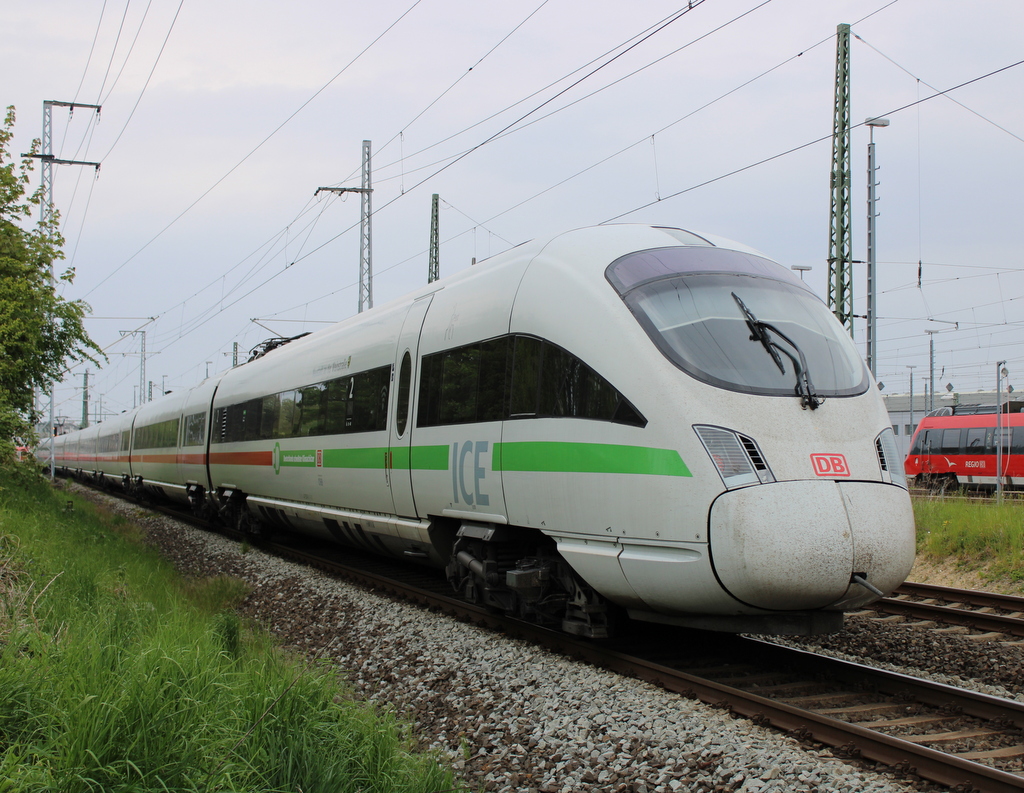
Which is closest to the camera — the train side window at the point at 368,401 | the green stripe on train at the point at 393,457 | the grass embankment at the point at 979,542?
the green stripe on train at the point at 393,457

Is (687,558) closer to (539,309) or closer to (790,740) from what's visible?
(790,740)

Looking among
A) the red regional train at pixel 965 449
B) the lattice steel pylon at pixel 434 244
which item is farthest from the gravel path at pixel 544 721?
the red regional train at pixel 965 449

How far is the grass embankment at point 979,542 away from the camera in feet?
30.4

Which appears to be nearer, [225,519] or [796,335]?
[796,335]

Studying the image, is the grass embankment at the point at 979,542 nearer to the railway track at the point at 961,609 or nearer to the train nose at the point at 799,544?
the railway track at the point at 961,609

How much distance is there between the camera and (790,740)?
4.18 meters

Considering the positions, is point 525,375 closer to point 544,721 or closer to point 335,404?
point 544,721

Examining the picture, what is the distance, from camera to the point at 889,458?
5422mm

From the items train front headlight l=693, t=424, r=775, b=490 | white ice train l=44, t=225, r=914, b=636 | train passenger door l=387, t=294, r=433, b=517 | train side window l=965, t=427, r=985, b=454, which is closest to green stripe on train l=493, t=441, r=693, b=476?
white ice train l=44, t=225, r=914, b=636

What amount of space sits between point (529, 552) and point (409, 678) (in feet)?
4.56

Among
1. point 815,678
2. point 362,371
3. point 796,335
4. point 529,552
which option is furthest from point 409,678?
point 362,371

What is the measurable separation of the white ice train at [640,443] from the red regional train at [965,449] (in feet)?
76.6

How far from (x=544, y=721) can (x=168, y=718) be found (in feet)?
6.74

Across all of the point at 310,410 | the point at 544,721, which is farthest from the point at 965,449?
the point at 544,721
